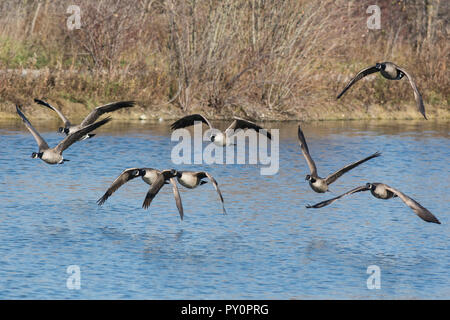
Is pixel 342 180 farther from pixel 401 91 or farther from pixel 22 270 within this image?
pixel 401 91

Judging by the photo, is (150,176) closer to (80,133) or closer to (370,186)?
(80,133)

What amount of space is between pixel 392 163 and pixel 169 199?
7.08 m

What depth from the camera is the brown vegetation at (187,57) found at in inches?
1163

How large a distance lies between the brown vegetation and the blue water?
5.40m

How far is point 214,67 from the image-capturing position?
2980 cm

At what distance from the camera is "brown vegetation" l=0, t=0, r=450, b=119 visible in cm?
2953

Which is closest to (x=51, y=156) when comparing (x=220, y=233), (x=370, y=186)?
(x=220, y=233)

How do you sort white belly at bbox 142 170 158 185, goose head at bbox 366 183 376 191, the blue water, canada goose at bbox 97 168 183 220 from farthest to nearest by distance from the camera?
white belly at bbox 142 170 158 185 < canada goose at bbox 97 168 183 220 < goose head at bbox 366 183 376 191 < the blue water

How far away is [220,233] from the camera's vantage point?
15.8 metres

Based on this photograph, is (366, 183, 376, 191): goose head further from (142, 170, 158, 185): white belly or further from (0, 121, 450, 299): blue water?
(142, 170, 158, 185): white belly

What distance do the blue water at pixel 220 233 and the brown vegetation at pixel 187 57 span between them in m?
5.40

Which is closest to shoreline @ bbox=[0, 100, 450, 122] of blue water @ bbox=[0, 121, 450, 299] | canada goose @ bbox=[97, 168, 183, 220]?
blue water @ bbox=[0, 121, 450, 299]

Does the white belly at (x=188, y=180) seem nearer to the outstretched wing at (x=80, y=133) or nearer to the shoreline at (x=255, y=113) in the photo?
the outstretched wing at (x=80, y=133)

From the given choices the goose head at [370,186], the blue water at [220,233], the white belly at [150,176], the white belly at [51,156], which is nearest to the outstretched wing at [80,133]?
the white belly at [51,156]
